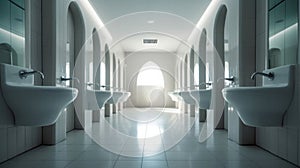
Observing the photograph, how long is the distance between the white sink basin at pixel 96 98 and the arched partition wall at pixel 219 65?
174cm

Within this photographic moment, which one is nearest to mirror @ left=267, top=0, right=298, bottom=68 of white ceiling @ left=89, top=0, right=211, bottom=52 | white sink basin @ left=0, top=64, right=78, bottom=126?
white sink basin @ left=0, top=64, right=78, bottom=126

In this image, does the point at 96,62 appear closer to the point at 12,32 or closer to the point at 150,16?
the point at 150,16

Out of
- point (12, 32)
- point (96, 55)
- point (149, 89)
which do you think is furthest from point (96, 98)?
point (149, 89)

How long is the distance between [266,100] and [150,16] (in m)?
3.93

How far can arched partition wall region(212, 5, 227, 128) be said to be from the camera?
13.4 feet

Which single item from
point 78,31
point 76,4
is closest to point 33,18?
point 76,4

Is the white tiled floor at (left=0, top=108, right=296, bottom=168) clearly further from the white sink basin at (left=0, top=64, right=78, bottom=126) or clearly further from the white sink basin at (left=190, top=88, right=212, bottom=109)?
the white sink basin at (left=190, top=88, right=212, bottom=109)

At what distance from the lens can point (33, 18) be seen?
2600mm

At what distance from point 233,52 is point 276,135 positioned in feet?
3.73

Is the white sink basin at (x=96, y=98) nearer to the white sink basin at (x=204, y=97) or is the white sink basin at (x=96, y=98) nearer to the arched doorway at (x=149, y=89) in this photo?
the white sink basin at (x=204, y=97)

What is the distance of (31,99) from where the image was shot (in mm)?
1823

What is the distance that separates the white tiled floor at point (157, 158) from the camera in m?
1.96

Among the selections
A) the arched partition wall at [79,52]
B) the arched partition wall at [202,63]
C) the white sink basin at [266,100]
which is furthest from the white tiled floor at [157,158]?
the arched partition wall at [202,63]

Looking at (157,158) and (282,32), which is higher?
(282,32)
